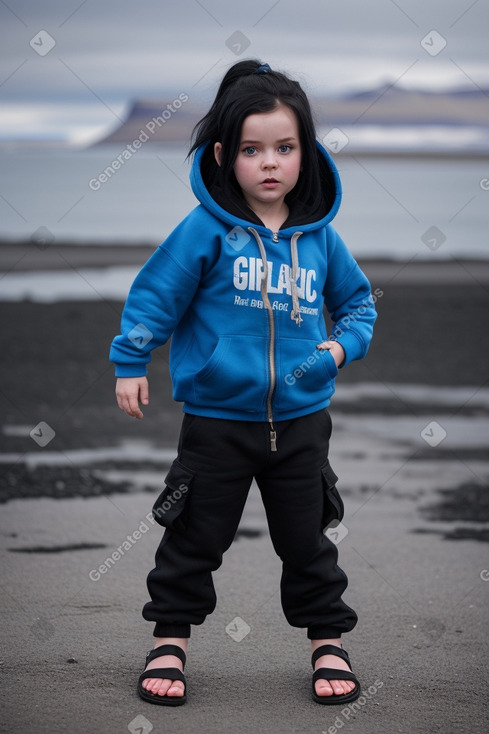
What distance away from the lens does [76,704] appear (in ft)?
9.02

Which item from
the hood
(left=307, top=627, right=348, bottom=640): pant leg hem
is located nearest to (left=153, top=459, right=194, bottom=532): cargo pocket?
(left=307, top=627, right=348, bottom=640): pant leg hem

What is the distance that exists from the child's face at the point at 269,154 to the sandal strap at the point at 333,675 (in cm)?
133

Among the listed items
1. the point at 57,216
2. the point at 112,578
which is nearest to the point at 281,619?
the point at 112,578

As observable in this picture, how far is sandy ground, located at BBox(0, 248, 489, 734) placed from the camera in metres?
2.79

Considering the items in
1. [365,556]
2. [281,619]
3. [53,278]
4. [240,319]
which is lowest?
[281,619]

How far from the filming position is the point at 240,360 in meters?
2.85

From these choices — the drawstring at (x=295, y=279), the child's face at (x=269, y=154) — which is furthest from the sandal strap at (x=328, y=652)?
the child's face at (x=269, y=154)

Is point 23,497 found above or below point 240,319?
below

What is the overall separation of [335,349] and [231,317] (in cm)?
33

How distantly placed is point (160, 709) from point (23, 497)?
2.19 meters

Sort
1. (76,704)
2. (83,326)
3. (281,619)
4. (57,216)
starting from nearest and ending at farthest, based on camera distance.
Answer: (76,704)
(281,619)
(83,326)
(57,216)

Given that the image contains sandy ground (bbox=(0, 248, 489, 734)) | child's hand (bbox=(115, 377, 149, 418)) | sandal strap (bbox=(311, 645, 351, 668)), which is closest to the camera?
sandy ground (bbox=(0, 248, 489, 734))

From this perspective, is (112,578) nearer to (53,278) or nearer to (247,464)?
(247,464)

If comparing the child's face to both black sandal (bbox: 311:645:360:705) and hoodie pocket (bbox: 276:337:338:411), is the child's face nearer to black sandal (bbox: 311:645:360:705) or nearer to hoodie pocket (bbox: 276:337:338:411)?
hoodie pocket (bbox: 276:337:338:411)
